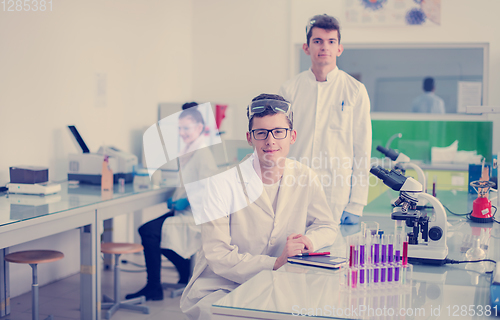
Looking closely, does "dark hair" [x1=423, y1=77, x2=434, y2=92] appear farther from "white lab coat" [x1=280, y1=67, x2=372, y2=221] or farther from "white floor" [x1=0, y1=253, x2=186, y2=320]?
"white floor" [x1=0, y1=253, x2=186, y2=320]

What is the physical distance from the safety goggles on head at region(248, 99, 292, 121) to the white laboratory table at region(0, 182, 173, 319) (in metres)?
1.23

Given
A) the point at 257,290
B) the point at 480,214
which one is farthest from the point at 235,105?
the point at 257,290

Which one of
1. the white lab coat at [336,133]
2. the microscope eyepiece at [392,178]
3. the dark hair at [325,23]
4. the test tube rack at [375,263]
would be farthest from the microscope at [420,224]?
the dark hair at [325,23]

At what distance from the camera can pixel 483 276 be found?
1345mm

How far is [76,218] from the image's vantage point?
2496mm

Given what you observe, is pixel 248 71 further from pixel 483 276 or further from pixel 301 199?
pixel 483 276

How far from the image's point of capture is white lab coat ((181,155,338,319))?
152cm

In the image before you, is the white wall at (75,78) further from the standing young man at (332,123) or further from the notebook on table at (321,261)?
the notebook on table at (321,261)

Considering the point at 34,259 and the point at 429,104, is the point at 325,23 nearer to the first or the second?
the point at 34,259

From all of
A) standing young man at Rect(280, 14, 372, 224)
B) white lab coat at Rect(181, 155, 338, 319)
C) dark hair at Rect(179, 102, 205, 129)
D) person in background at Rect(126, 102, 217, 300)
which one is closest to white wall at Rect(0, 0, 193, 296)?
person in background at Rect(126, 102, 217, 300)

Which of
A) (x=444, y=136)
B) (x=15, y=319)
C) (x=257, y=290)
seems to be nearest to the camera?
(x=257, y=290)

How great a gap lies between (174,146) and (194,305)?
265cm

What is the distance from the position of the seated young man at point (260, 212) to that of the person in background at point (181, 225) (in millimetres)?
1382

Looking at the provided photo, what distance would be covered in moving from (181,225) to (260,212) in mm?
1633
